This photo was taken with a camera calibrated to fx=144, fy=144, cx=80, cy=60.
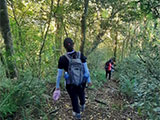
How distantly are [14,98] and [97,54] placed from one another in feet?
32.0

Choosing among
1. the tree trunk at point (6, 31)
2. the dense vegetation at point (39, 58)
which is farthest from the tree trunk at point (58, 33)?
the tree trunk at point (6, 31)

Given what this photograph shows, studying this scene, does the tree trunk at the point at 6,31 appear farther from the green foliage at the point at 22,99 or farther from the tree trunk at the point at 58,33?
the tree trunk at the point at 58,33

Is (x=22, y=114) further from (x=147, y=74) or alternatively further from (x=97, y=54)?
(x=97, y=54)

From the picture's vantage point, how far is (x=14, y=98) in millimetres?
3381

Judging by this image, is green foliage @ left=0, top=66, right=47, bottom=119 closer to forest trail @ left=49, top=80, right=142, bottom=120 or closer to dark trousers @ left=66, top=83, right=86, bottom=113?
forest trail @ left=49, top=80, right=142, bottom=120

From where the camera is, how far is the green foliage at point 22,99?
3.15 metres

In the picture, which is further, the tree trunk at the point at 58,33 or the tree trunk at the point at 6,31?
the tree trunk at the point at 58,33

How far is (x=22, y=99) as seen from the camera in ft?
11.5

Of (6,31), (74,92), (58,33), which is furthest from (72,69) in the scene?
(58,33)

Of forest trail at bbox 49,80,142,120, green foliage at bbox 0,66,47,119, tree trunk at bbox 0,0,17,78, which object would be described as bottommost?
forest trail at bbox 49,80,142,120

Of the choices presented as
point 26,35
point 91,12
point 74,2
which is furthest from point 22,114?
point 91,12

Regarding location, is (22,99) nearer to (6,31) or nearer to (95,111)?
(6,31)

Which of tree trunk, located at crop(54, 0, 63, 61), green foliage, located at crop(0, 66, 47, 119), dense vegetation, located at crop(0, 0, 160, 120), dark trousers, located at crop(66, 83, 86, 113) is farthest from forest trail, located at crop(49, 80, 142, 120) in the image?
tree trunk, located at crop(54, 0, 63, 61)

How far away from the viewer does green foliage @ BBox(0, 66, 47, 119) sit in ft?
10.3
